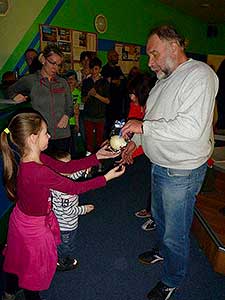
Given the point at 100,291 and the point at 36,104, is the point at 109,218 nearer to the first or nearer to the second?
the point at 100,291

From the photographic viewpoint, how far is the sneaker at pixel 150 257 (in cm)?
239

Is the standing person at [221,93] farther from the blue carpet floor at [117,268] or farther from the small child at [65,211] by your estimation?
the small child at [65,211]

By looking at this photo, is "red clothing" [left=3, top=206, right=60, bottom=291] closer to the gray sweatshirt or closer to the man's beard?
the man's beard

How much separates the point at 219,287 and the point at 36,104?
210 centimetres

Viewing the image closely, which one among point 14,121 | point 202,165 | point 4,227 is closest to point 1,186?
point 4,227

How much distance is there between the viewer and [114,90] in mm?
4895

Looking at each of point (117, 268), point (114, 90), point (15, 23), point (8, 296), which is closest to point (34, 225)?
point (8, 296)

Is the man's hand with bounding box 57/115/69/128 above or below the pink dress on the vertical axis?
above

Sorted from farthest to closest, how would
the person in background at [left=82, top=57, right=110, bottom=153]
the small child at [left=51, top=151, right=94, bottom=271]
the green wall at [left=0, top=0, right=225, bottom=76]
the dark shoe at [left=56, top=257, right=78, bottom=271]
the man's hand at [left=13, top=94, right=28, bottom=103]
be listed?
the green wall at [left=0, top=0, right=225, bottom=76]
the person in background at [left=82, top=57, right=110, bottom=153]
the man's hand at [left=13, top=94, right=28, bottom=103]
the dark shoe at [left=56, top=257, right=78, bottom=271]
the small child at [left=51, top=151, right=94, bottom=271]

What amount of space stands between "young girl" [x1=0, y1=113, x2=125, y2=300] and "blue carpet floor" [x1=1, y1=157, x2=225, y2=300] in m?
0.52

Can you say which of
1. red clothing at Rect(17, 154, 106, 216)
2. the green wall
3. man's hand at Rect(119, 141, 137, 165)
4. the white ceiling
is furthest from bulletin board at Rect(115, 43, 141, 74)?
red clothing at Rect(17, 154, 106, 216)

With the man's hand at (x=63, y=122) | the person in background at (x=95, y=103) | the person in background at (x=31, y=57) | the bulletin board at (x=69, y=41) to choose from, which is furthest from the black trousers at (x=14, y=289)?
the bulletin board at (x=69, y=41)

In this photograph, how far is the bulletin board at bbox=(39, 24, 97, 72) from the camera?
4.79 metres

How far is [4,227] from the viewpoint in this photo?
2.36m
